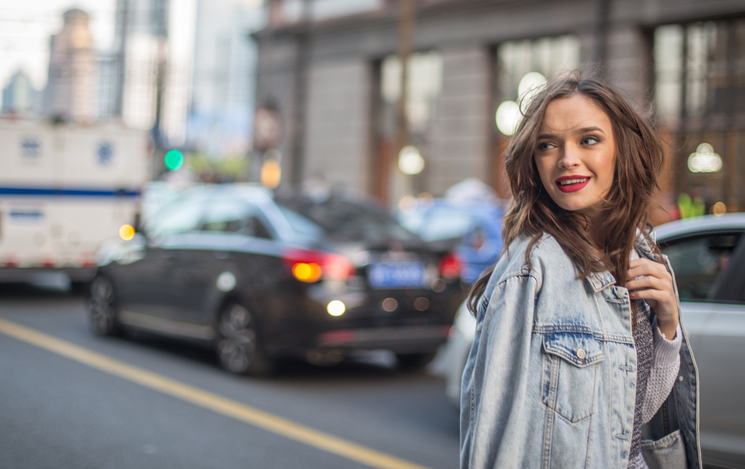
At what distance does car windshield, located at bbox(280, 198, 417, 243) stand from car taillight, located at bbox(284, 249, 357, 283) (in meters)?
0.27

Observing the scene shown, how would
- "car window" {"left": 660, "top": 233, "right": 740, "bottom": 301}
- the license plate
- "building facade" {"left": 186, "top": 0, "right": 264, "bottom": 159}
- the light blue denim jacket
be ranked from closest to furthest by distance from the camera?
the light blue denim jacket
"car window" {"left": 660, "top": 233, "right": 740, "bottom": 301}
the license plate
"building facade" {"left": 186, "top": 0, "right": 264, "bottom": 159}

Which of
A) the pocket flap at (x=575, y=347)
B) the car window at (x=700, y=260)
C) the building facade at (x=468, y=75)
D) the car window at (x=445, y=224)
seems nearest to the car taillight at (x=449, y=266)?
the car window at (x=700, y=260)

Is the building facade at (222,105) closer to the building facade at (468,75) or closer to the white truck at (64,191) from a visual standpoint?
the building facade at (468,75)

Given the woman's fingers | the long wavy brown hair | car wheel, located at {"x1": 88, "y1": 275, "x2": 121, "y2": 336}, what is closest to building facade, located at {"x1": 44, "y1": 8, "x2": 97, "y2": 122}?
car wheel, located at {"x1": 88, "y1": 275, "x2": 121, "y2": 336}

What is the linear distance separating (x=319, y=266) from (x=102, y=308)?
3.61m

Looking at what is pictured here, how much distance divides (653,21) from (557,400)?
833 inches

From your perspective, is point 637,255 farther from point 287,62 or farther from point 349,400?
point 287,62

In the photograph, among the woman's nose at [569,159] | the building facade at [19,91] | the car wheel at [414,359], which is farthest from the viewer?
the building facade at [19,91]

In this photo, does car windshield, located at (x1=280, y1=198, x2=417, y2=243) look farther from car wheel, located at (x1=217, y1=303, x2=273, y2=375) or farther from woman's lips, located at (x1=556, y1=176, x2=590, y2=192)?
woman's lips, located at (x1=556, y1=176, x2=590, y2=192)

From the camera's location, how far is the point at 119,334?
9.27 meters

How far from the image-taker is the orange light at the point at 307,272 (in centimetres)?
678

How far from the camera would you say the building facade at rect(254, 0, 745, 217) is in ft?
67.1

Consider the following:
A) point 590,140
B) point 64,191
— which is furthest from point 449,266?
point 64,191

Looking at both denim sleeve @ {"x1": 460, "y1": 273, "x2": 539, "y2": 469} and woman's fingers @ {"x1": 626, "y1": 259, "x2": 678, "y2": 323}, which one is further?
woman's fingers @ {"x1": 626, "y1": 259, "x2": 678, "y2": 323}
